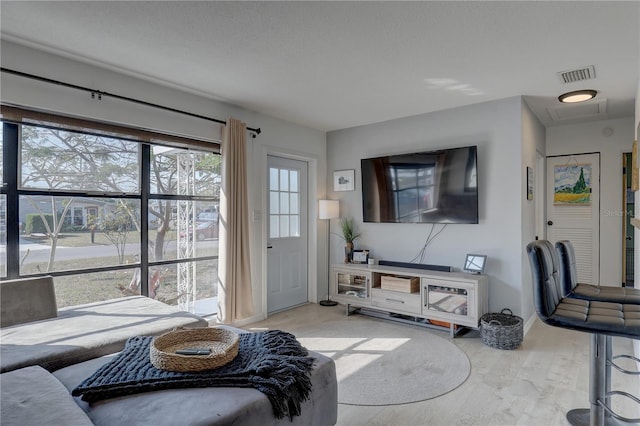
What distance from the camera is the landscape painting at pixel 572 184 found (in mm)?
4570

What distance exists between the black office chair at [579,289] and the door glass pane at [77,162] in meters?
3.28

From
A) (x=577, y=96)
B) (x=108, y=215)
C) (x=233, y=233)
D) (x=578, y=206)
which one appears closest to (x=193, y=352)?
(x=108, y=215)

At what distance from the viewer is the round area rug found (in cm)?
238

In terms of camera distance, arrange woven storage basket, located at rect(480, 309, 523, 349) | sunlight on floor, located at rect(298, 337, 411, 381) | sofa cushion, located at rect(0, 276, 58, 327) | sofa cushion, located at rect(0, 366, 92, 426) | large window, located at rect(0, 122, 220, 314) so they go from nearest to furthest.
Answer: sofa cushion, located at rect(0, 366, 92, 426) → sofa cushion, located at rect(0, 276, 58, 327) → large window, located at rect(0, 122, 220, 314) → sunlight on floor, located at rect(298, 337, 411, 381) → woven storage basket, located at rect(480, 309, 523, 349)

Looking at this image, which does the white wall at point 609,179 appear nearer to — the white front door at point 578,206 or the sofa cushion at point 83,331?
the white front door at point 578,206

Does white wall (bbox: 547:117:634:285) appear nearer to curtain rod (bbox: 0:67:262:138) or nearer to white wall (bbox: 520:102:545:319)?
white wall (bbox: 520:102:545:319)

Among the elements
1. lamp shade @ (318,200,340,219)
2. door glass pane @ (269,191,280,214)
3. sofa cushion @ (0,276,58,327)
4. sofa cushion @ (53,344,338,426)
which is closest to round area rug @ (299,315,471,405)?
sofa cushion @ (53,344,338,426)

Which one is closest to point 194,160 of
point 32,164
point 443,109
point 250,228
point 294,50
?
point 250,228

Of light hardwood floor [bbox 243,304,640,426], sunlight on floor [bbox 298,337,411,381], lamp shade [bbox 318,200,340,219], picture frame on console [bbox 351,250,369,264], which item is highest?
lamp shade [bbox 318,200,340,219]

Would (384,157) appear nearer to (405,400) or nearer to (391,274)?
(391,274)

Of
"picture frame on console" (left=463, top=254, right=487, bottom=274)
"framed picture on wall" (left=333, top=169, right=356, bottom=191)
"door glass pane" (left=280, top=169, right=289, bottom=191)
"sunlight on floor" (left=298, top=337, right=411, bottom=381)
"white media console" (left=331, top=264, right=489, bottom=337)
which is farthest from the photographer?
"framed picture on wall" (left=333, top=169, right=356, bottom=191)

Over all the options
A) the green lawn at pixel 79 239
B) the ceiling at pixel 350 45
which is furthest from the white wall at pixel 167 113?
the green lawn at pixel 79 239

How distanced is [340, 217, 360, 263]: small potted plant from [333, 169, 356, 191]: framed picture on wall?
418 millimetres

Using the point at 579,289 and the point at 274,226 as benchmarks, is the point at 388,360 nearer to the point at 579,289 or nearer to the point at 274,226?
the point at 579,289
